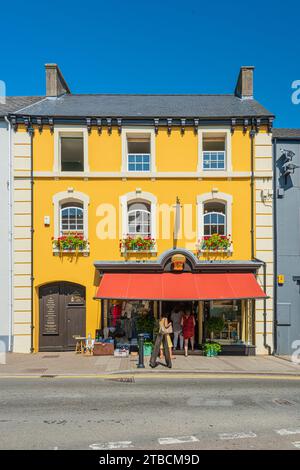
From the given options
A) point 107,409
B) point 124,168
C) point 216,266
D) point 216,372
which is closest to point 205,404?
point 107,409

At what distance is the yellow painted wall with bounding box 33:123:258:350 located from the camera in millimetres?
16016

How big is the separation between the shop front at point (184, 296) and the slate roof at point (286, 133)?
545 centimetres

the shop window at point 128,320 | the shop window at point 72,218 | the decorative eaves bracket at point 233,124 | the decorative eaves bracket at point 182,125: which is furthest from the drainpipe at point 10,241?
the decorative eaves bracket at point 233,124

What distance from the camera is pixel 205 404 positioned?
8.80m

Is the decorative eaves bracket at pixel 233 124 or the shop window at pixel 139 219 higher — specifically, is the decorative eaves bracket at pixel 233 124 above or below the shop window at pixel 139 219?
above

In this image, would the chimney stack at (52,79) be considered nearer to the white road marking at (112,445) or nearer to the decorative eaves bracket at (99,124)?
the decorative eaves bracket at (99,124)

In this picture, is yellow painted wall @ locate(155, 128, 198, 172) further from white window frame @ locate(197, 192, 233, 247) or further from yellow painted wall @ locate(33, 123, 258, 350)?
white window frame @ locate(197, 192, 233, 247)

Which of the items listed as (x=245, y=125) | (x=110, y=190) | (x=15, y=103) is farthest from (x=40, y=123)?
(x=245, y=125)

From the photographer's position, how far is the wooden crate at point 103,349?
15.0 meters

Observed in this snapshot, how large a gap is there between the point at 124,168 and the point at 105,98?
15.4ft

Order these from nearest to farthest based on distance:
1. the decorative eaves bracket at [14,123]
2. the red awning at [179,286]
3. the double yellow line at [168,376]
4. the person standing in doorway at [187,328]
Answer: the double yellow line at [168,376]
the red awning at [179,286]
the person standing in doorway at [187,328]
the decorative eaves bracket at [14,123]

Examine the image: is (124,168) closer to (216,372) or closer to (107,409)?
(216,372)

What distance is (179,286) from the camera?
1507 centimetres

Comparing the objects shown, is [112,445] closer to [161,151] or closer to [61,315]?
[61,315]
